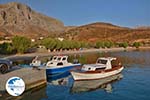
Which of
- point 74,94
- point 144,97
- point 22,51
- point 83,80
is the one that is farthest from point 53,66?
point 22,51

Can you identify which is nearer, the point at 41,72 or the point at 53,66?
the point at 41,72

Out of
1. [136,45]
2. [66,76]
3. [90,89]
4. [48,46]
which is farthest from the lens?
[136,45]

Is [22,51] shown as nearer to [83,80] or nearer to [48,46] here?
[48,46]

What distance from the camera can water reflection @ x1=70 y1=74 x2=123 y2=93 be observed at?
32000mm

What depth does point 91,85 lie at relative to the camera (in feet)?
113

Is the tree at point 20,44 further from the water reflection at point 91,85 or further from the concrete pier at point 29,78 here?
the concrete pier at point 29,78

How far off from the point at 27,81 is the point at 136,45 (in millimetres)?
142409

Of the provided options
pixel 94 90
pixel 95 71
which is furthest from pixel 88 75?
pixel 94 90

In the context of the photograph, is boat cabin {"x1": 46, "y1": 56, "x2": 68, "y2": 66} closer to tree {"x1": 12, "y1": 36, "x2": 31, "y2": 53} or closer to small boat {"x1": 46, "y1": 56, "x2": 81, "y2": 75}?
small boat {"x1": 46, "y1": 56, "x2": 81, "y2": 75}

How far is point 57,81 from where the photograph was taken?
1502 inches

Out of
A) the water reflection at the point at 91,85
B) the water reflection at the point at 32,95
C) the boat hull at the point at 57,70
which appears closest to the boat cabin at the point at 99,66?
the water reflection at the point at 91,85

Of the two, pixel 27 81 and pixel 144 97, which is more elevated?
pixel 27 81

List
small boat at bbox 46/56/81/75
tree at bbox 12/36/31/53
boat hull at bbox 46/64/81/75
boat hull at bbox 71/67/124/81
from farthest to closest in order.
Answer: tree at bbox 12/36/31/53 → small boat at bbox 46/56/81/75 → boat hull at bbox 46/64/81/75 → boat hull at bbox 71/67/124/81

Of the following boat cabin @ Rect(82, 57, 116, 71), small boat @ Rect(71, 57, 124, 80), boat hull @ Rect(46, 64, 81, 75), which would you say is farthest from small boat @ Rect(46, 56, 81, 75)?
boat cabin @ Rect(82, 57, 116, 71)
